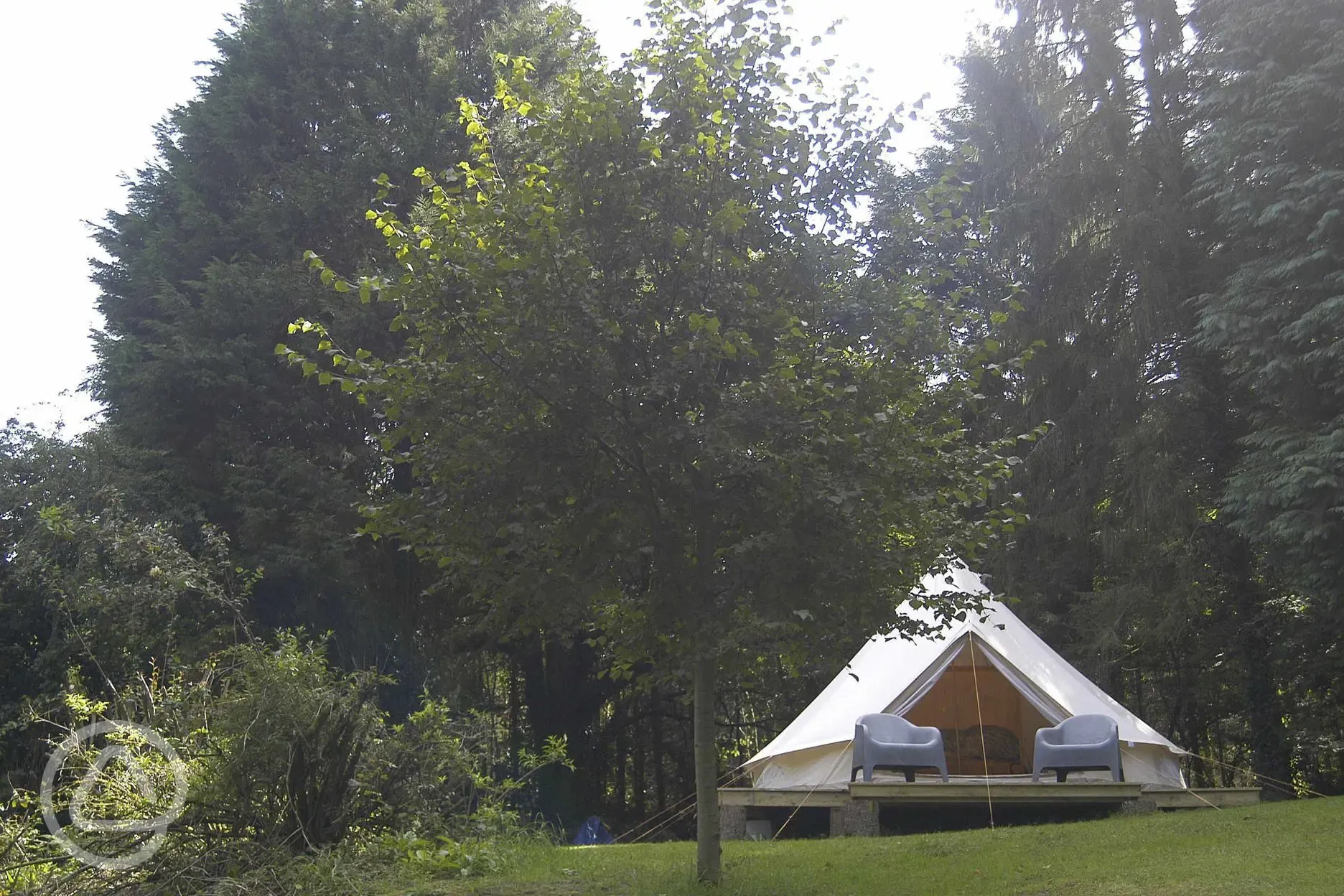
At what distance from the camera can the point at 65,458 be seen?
15.1 m

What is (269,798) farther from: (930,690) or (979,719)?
(979,719)

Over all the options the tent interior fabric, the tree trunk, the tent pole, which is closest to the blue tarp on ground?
the tent interior fabric

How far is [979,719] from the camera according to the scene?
12375 millimetres

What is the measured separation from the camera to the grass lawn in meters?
5.66

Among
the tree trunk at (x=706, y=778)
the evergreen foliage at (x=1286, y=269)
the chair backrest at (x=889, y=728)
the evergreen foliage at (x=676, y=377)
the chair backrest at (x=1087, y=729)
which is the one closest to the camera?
the evergreen foliage at (x=676, y=377)

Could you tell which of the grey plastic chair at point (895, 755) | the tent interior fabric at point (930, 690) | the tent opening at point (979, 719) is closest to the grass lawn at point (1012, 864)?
the grey plastic chair at point (895, 755)

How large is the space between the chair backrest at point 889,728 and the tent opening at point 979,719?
2236mm

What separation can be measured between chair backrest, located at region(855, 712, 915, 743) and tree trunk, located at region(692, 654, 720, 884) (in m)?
4.13

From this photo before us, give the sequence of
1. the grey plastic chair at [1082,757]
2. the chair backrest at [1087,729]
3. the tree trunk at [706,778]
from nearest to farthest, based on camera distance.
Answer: the tree trunk at [706,778], the grey plastic chair at [1082,757], the chair backrest at [1087,729]

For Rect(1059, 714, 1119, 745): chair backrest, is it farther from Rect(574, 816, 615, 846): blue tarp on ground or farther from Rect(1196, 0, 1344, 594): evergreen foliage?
Rect(574, 816, 615, 846): blue tarp on ground

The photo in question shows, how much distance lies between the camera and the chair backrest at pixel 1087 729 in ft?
31.9

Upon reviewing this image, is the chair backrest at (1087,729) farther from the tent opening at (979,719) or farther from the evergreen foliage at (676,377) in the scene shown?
the evergreen foliage at (676,377)

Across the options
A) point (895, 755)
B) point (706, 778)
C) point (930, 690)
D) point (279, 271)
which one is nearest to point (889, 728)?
point (895, 755)

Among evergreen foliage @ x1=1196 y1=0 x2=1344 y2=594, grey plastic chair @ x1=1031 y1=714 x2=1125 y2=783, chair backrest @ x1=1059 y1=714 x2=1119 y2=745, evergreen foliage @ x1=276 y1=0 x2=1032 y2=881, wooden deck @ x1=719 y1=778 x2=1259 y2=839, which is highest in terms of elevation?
evergreen foliage @ x1=1196 y1=0 x2=1344 y2=594
